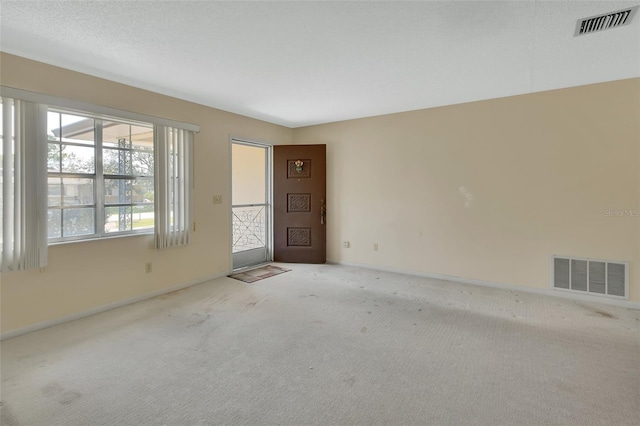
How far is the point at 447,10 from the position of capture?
7.00 feet

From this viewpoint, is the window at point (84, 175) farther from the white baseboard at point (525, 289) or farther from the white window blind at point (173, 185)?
the white baseboard at point (525, 289)

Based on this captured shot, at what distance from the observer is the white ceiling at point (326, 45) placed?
2133mm

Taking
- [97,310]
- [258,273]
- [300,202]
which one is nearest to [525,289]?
[300,202]

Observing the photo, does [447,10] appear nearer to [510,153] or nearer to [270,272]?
[510,153]

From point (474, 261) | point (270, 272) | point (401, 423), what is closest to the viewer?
point (401, 423)

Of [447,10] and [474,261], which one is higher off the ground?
[447,10]

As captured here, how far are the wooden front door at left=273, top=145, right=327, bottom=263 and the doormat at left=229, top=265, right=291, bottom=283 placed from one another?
47 cm

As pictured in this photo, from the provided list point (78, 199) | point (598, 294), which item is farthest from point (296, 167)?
point (598, 294)

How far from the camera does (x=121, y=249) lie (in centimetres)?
351

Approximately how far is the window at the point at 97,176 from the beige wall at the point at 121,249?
183 millimetres

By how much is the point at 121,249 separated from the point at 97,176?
83cm

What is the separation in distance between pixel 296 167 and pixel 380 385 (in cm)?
409

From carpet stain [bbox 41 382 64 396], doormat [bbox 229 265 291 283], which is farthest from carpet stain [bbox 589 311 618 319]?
carpet stain [bbox 41 382 64 396]

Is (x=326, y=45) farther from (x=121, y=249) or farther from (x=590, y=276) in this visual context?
(x=590, y=276)
